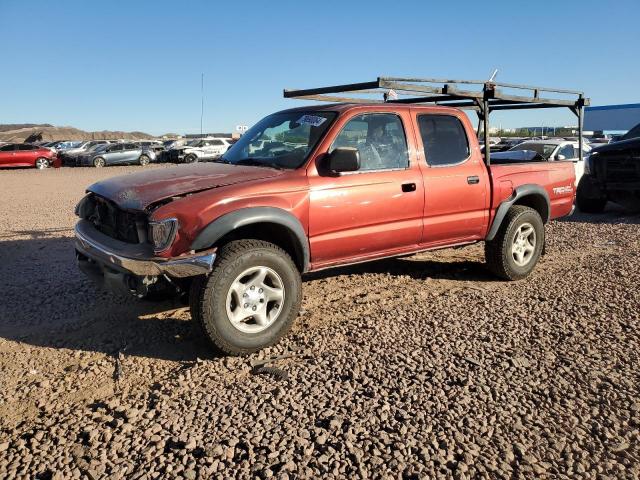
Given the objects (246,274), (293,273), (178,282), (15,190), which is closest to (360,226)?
(293,273)

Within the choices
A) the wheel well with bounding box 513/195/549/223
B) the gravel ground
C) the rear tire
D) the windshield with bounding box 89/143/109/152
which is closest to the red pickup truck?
the wheel well with bounding box 513/195/549/223

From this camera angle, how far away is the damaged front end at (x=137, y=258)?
3557 mm

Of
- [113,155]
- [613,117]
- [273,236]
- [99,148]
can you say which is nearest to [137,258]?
[273,236]

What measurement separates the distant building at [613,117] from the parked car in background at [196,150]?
43717 millimetres

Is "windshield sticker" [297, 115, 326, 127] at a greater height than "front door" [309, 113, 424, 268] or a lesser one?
greater

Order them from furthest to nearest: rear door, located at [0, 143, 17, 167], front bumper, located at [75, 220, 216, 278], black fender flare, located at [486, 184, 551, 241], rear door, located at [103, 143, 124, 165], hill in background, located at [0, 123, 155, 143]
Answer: hill in background, located at [0, 123, 155, 143]
rear door, located at [103, 143, 124, 165]
rear door, located at [0, 143, 17, 167]
black fender flare, located at [486, 184, 551, 241]
front bumper, located at [75, 220, 216, 278]

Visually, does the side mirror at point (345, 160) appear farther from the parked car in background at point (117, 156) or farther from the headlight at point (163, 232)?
the parked car in background at point (117, 156)

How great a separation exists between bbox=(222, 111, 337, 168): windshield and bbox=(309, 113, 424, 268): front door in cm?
20

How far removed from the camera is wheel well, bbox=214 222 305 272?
13.1ft

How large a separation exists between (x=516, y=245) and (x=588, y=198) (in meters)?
6.15

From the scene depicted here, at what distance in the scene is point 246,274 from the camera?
3832mm

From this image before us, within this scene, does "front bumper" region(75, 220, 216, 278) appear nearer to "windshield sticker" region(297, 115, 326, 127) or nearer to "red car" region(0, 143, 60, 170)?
"windshield sticker" region(297, 115, 326, 127)

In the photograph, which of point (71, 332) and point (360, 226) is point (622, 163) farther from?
point (71, 332)

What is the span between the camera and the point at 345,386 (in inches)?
130
